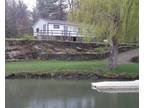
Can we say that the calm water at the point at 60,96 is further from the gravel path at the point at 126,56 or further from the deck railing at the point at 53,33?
the deck railing at the point at 53,33

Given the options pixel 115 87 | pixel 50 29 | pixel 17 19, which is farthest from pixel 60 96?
pixel 17 19

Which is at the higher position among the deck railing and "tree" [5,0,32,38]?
"tree" [5,0,32,38]

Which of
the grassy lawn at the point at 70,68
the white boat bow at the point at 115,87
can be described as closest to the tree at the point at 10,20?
the grassy lawn at the point at 70,68

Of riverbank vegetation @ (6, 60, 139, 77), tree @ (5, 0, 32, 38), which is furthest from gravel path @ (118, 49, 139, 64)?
tree @ (5, 0, 32, 38)

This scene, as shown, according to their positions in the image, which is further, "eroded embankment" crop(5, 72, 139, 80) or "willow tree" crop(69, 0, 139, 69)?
"eroded embankment" crop(5, 72, 139, 80)

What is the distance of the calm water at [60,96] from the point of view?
11.4ft

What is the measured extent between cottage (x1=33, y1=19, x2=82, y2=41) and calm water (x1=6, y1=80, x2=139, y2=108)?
397 centimetres

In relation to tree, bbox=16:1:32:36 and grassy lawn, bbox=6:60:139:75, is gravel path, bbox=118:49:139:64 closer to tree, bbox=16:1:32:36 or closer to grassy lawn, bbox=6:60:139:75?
grassy lawn, bbox=6:60:139:75

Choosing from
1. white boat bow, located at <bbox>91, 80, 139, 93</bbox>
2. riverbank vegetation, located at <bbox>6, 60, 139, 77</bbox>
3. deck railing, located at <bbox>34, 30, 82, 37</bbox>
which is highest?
deck railing, located at <bbox>34, 30, 82, 37</bbox>

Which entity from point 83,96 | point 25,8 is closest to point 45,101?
point 83,96

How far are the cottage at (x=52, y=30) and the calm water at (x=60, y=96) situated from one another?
3967mm

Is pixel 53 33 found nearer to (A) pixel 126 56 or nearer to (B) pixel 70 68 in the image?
(A) pixel 126 56

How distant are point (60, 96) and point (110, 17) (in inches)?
83.2

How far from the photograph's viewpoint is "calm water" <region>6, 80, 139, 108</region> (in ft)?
11.4
